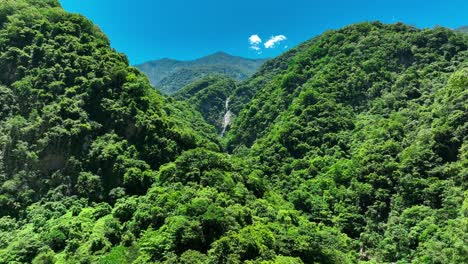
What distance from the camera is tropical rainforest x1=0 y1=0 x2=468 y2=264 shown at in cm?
4781

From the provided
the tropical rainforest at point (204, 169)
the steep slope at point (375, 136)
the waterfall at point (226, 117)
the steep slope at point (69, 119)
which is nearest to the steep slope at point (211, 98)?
the waterfall at point (226, 117)

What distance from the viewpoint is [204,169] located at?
5803 centimetres

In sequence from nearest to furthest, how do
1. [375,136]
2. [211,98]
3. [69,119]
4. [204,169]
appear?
[204,169] → [69,119] → [375,136] → [211,98]

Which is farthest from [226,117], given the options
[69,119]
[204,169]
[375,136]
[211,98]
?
[204,169]

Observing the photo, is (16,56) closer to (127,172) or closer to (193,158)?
(127,172)

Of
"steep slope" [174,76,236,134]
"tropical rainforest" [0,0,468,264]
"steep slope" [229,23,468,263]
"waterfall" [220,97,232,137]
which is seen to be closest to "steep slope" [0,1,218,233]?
"tropical rainforest" [0,0,468,264]

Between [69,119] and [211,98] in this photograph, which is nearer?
[69,119]

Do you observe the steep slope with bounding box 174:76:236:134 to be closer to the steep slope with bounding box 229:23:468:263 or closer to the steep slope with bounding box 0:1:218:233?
the steep slope with bounding box 229:23:468:263

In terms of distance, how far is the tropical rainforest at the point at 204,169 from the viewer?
157ft

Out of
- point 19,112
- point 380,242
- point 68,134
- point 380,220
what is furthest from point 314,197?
point 19,112

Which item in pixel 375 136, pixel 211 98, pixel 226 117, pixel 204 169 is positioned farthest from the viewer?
pixel 211 98

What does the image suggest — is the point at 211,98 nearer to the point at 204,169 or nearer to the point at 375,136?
the point at 375,136

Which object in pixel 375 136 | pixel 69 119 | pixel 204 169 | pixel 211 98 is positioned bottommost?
pixel 204 169

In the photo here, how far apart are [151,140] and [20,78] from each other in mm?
24829
